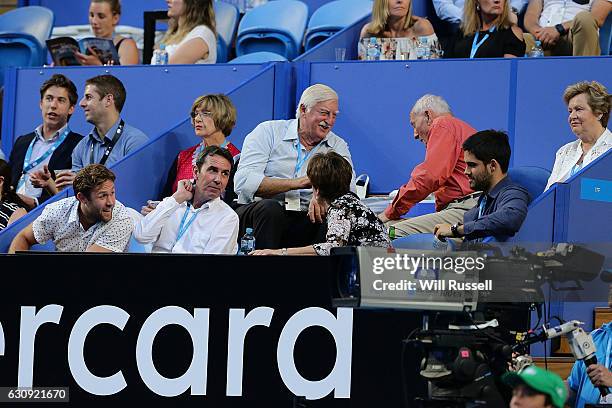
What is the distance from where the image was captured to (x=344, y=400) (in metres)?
6.39

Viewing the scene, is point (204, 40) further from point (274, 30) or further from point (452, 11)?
point (452, 11)

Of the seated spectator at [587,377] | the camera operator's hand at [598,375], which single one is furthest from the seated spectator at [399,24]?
the camera operator's hand at [598,375]

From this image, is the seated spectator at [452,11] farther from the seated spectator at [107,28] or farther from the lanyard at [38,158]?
the lanyard at [38,158]

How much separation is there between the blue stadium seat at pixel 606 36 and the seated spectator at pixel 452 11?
0.63m

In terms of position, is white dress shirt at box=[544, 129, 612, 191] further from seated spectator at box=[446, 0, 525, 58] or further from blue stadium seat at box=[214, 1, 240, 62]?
blue stadium seat at box=[214, 1, 240, 62]

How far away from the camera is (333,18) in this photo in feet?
34.4

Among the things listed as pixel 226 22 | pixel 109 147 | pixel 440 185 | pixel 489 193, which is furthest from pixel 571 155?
pixel 226 22

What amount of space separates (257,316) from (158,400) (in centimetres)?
62

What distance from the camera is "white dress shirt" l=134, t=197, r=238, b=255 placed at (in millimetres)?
7188

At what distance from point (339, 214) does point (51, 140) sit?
2.98m

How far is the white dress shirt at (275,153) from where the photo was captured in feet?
26.7

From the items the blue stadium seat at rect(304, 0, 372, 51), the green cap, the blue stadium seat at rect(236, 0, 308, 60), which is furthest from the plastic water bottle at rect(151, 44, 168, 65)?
the green cap

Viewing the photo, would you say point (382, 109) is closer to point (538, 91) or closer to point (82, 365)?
point (538, 91)

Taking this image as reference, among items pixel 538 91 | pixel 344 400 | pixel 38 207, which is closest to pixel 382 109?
pixel 538 91
